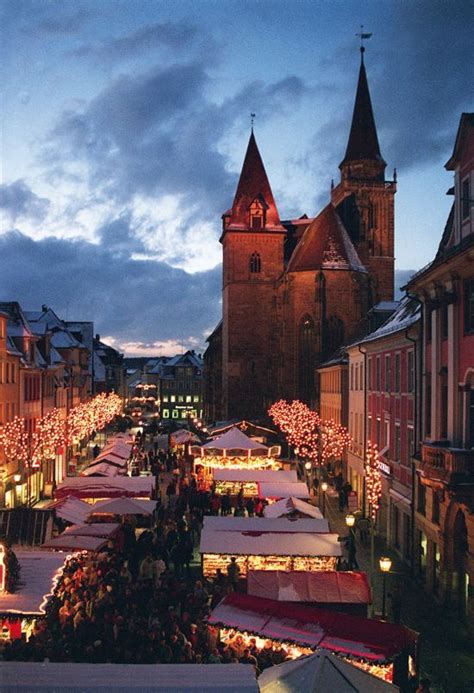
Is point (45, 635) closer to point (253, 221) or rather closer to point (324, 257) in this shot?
point (324, 257)

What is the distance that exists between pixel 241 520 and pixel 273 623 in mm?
8106

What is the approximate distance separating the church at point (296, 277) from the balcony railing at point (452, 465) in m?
47.5

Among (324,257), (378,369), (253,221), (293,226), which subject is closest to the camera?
(378,369)

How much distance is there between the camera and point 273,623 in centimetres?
1538

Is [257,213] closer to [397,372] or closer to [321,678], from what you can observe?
[397,372]

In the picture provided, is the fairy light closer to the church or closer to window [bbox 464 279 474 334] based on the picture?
window [bbox 464 279 474 334]

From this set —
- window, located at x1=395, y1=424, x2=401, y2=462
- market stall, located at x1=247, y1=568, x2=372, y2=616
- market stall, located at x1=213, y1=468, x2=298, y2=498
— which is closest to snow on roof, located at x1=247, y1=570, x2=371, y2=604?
market stall, located at x1=247, y1=568, x2=372, y2=616

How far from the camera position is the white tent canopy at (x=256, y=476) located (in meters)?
34.8

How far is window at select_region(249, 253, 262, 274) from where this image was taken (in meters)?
82.6

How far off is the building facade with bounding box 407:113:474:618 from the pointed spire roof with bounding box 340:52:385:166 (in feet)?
222

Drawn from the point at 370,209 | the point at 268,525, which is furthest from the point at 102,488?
the point at 370,209

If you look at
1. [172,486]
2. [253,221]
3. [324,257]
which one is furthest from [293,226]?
[172,486]

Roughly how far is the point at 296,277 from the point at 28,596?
209 feet

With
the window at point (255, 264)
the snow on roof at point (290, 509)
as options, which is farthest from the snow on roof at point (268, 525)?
the window at point (255, 264)
